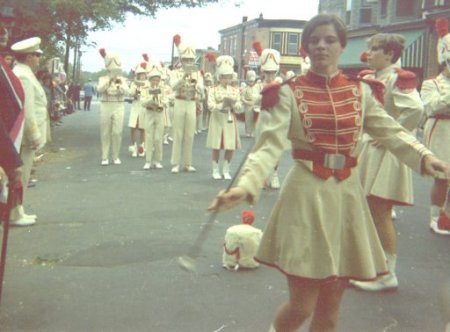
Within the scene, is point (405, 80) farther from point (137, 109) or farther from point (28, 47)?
point (137, 109)

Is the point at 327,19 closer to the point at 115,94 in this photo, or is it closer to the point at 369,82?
the point at 369,82

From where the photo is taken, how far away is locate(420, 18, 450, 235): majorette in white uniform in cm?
817

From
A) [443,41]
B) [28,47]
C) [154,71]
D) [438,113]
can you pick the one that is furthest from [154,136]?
[443,41]

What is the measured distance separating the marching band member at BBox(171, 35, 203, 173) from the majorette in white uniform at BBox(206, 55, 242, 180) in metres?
0.75

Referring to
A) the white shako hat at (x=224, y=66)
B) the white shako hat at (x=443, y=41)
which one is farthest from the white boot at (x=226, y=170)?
the white shako hat at (x=443, y=41)

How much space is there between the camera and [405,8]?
33750 millimetres

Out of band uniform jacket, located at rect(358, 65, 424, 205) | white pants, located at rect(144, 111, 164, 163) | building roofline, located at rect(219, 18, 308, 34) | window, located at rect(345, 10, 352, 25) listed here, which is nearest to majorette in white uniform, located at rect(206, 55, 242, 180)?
white pants, located at rect(144, 111, 164, 163)

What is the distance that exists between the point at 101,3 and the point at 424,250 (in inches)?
575

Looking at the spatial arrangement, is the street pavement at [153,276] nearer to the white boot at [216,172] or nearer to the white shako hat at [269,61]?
the white boot at [216,172]

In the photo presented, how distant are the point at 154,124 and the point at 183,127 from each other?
956 mm

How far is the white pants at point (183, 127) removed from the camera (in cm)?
1442

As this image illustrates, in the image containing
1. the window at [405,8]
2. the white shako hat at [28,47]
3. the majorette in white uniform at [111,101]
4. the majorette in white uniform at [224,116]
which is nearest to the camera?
the white shako hat at [28,47]

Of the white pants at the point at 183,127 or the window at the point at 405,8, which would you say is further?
the window at the point at 405,8

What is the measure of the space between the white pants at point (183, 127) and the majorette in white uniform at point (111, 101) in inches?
62.1
